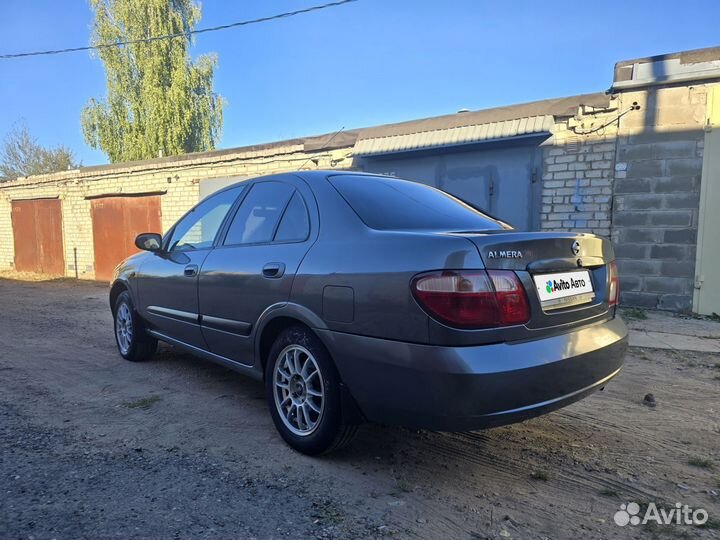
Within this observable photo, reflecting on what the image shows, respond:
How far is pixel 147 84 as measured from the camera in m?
24.1

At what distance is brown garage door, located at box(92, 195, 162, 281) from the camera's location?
504 inches

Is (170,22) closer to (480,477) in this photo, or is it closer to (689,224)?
(689,224)

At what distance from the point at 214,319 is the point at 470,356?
207cm

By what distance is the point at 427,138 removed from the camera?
8.43 meters

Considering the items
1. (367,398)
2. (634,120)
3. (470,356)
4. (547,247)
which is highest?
(634,120)

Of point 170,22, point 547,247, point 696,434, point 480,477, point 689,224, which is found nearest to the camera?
point 547,247

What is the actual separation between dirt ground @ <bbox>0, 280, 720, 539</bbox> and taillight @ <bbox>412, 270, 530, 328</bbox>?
90cm

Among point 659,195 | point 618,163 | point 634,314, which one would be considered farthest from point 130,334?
point 659,195

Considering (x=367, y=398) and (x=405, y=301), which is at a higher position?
(x=405, y=301)

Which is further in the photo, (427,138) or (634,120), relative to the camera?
(427,138)

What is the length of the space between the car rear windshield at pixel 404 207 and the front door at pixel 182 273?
1.12m

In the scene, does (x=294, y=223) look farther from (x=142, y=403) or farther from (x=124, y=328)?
(x=124, y=328)

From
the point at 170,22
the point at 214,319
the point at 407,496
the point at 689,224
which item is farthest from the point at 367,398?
the point at 170,22

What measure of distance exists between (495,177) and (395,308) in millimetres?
6367
